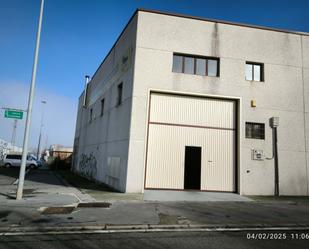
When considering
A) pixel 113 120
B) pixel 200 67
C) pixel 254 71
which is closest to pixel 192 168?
pixel 200 67

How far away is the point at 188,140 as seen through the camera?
15.3 meters

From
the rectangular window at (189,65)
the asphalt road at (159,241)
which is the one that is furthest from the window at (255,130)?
the asphalt road at (159,241)

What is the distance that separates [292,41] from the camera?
16.9m

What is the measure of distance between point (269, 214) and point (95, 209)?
5684mm

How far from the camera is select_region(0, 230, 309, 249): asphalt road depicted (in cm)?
600

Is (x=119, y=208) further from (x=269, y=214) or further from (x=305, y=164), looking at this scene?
(x=305, y=164)

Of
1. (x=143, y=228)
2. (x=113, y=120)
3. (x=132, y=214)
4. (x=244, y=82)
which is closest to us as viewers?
(x=143, y=228)

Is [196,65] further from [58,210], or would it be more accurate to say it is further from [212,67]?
[58,210]

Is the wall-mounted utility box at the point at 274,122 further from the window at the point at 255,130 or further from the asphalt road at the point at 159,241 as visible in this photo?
the asphalt road at the point at 159,241

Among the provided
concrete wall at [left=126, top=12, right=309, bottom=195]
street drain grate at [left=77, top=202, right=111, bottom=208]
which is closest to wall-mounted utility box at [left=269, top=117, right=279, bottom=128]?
concrete wall at [left=126, top=12, right=309, bottom=195]

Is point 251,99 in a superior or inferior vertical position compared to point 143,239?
superior

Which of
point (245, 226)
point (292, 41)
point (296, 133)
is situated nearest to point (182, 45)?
point (292, 41)

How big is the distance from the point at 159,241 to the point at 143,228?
1202 millimetres

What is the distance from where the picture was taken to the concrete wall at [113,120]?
15570 millimetres
